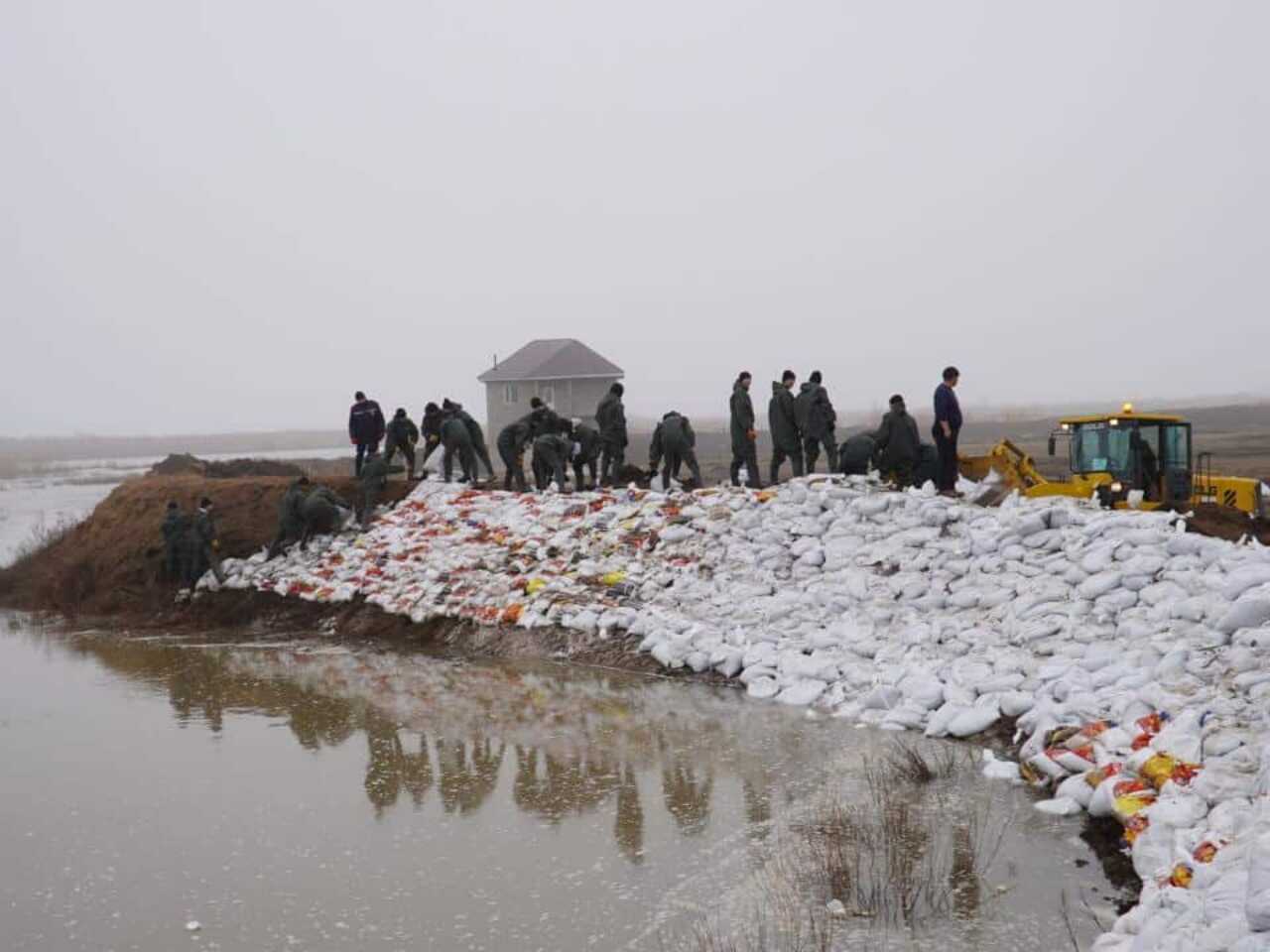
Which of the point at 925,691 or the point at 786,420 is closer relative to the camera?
the point at 925,691

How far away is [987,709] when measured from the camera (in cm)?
825

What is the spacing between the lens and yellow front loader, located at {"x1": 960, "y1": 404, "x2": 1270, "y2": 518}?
39.0 feet

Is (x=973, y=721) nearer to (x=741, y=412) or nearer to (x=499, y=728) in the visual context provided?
(x=499, y=728)

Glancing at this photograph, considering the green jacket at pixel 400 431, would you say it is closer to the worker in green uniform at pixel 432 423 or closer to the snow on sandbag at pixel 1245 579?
the worker in green uniform at pixel 432 423

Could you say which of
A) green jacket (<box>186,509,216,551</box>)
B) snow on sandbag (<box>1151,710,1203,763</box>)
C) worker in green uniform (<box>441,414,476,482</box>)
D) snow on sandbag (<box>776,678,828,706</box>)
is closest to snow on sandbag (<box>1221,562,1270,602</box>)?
snow on sandbag (<box>1151,710,1203,763</box>)

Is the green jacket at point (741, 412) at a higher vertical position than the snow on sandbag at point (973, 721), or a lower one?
higher

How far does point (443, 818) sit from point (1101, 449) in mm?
8346

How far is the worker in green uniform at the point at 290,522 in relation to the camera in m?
15.6

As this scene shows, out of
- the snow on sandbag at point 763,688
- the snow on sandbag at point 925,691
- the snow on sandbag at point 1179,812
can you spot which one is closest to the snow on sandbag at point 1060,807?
the snow on sandbag at point 1179,812

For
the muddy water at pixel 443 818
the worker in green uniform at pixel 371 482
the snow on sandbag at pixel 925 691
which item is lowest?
the muddy water at pixel 443 818

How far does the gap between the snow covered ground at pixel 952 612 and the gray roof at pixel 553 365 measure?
1408cm

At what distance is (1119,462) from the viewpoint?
1203cm

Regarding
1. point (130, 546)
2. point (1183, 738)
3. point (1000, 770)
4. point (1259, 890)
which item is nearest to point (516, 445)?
point (130, 546)

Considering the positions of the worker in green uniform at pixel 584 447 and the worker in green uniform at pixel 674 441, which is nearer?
the worker in green uniform at pixel 674 441
